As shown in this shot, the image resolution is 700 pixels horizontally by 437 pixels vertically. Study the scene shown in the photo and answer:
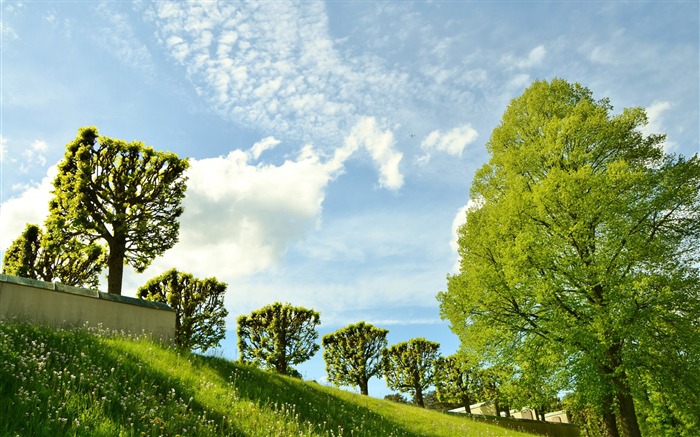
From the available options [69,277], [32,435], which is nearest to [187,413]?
[32,435]

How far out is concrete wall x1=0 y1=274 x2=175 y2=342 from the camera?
45.7ft

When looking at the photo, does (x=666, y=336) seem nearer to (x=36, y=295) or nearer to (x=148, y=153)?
(x=36, y=295)

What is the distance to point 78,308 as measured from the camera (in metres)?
15.3

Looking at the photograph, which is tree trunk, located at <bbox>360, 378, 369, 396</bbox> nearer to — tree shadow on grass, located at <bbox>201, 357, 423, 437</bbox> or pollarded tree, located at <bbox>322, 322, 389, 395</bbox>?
pollarded tree, located at <bbox>322, 322, 389, 395</bbox>

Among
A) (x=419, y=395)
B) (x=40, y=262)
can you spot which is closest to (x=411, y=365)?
(x=419, y=395)

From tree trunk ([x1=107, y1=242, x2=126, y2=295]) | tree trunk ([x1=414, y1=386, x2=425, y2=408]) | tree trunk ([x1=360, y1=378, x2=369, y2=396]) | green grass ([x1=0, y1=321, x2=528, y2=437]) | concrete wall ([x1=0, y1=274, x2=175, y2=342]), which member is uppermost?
tree trunk ([x1=107, y1=242, x2=126, y2=295])

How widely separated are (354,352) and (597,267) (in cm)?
3051

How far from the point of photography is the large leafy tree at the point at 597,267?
1314 centimetres

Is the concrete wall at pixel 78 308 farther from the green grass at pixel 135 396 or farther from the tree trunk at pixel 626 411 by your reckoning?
the tree trunk at pixel 626 411

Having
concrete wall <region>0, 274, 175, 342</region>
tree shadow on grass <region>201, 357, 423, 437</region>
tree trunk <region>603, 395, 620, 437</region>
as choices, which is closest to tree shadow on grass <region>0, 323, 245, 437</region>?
tree shadow on grass <region>201, 357, 423, 437</region>

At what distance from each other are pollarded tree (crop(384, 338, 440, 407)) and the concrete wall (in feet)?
92.0

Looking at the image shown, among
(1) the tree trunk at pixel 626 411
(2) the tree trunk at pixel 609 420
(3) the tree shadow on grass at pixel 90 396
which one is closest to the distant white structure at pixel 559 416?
(2) the tree trunk at pixel 609 420

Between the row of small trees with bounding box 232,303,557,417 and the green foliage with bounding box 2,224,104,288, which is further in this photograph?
the row of small trees with bounding box 232,303,557,417

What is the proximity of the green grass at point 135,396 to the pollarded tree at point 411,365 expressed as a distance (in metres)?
31.6
